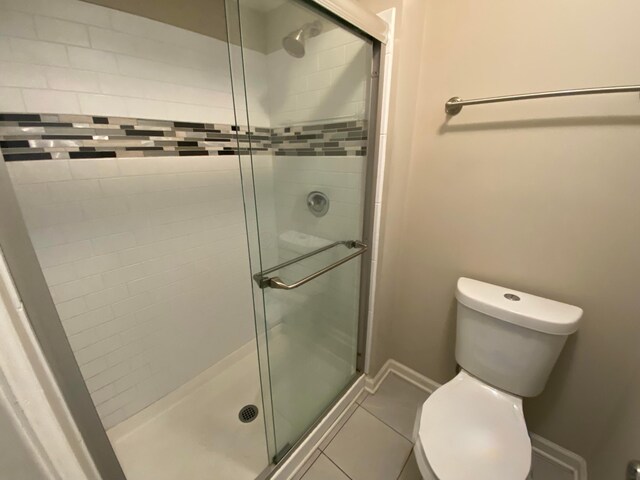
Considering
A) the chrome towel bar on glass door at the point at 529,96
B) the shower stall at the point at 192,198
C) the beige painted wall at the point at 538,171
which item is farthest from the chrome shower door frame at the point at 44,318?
the chrome towel bar on glass door at the point at 529,96

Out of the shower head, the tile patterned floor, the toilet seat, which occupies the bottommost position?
the tile patterned floor

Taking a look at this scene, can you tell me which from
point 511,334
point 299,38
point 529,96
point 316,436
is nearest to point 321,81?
point 299,38

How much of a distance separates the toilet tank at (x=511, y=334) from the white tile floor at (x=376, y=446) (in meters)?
0.51

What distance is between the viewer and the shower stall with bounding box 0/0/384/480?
0.96m

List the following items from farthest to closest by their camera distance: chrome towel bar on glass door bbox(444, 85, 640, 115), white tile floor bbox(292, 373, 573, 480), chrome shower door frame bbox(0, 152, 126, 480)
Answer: white tile floor bbox(292, 373, 573, 480)
chrome towel bar on glass door bbox(444, 85, 640, 115)
chrome shower door frame bbox(0, 152, 126, 480)

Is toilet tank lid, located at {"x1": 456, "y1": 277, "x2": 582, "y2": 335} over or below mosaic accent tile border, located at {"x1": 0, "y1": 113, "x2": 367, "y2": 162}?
below

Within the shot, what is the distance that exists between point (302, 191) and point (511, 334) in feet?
3.54

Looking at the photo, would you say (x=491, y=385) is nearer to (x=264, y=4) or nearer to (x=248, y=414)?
(x=248, y=414)

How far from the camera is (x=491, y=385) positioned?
111 centimetres

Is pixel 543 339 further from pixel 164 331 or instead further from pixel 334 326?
pixel 164 331

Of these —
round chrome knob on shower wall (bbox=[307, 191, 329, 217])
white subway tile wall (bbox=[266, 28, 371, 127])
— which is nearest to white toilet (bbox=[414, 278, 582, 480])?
round chrome knob on shower wall (bbox=[307, 191, 329, 217])

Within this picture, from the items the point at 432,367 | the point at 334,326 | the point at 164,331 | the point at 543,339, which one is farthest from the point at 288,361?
the point at 543,339

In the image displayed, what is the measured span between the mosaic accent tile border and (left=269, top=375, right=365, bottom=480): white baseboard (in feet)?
4.24

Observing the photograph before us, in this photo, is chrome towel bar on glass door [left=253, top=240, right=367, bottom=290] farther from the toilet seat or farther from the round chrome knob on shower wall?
the toilet seat
